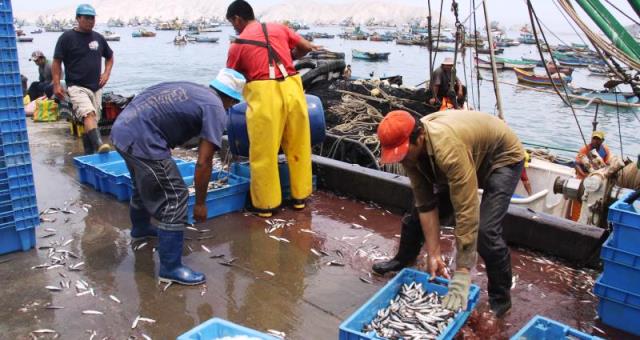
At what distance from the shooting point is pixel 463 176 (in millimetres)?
3611

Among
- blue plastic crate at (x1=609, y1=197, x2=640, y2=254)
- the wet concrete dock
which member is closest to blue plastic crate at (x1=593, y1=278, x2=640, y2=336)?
the wet concrete dock

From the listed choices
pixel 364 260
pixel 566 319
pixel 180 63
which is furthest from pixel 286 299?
pixel 180 63

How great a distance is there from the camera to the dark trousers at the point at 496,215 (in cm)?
414

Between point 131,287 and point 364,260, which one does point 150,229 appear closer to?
point 131,287

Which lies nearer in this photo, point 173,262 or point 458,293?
point 458,293

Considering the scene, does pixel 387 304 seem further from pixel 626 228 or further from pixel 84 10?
pixel 84 10

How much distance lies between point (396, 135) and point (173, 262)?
2484mm

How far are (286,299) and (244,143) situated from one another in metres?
2.67

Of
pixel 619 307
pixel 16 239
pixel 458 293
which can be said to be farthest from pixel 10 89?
pixel 619 307

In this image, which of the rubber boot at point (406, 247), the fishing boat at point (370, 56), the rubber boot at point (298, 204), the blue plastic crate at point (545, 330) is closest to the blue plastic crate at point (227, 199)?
the rubber boot at point (298, 204)

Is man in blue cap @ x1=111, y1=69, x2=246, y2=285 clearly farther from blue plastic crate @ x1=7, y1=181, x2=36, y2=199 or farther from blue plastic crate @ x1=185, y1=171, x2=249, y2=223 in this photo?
blue plastic crate @ x1=185, y1=171, x2=249, y2=223

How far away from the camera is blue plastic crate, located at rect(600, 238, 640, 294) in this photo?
158 inches

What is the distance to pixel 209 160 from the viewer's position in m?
4.71

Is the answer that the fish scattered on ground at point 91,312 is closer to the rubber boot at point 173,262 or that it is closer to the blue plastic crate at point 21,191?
the rubber boot at point 173,262
